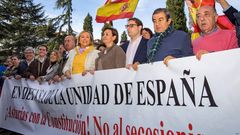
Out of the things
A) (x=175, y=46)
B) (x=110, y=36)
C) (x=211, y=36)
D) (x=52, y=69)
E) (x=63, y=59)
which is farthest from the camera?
(x=52, y=69)

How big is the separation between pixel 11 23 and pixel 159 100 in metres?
43.1

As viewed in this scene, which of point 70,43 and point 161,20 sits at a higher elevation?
point 161,20

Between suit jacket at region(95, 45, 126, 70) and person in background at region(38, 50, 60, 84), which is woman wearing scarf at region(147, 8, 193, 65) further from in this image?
person in background at region(38, 50, 60, 84)

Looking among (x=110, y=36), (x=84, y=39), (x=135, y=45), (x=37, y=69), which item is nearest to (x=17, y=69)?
(x=37, y=69)

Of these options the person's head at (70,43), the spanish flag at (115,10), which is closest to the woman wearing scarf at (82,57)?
the person's head at (70,43)

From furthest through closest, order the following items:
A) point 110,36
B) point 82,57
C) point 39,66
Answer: point 39,66, point 82,57, point 110,36

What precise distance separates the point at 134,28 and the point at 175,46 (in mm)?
1029

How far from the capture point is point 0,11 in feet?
Result: 146

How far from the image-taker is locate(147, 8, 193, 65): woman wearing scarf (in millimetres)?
4098

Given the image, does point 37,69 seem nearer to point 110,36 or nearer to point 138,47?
point 110,36

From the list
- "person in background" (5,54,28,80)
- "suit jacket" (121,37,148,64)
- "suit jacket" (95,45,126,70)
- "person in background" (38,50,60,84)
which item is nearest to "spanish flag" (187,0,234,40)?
"suit jacket" (121,37,148,64)

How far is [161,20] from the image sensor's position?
4.32 meters

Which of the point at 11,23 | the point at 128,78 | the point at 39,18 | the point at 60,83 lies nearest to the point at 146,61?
the point at 128,78

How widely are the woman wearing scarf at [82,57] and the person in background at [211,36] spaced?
205 centimetres
